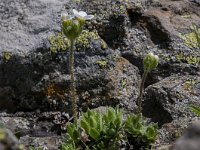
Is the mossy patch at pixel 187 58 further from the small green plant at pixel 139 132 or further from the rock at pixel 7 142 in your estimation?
the rock at pixel 7 142

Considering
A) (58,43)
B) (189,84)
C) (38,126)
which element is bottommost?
(38,126)

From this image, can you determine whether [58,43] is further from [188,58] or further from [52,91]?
[188,58]

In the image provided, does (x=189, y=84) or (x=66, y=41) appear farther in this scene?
(x=66, y=41)

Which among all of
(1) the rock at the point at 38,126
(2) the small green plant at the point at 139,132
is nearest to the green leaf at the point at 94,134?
(2) the small green plant at the point at 139,132

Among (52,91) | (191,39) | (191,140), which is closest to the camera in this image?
(191,140)

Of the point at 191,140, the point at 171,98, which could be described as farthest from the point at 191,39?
the point at 191,140

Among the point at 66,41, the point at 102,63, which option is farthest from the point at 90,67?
the point at 66,41

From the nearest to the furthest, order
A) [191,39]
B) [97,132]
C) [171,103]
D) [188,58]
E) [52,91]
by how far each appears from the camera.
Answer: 1. [97,132]
2. [171,103]
3. [52,91]
4. [188,58]
5. [191,39]

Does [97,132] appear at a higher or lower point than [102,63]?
lower
